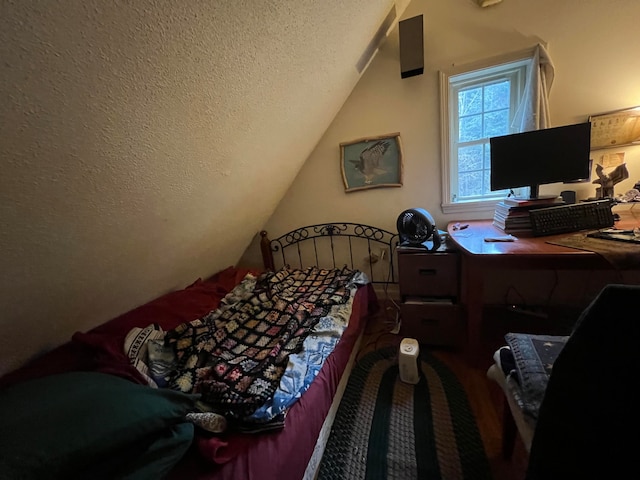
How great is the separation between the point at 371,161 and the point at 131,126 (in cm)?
182

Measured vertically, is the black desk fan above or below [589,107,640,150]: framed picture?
below

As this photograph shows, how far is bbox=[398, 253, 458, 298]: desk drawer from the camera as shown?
5.49 feet

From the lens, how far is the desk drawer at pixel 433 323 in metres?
1.65

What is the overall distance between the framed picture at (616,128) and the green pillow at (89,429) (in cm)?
278

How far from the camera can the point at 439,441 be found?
1.14 meters

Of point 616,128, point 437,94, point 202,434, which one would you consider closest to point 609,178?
point 616,128

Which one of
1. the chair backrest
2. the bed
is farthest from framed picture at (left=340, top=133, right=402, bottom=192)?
the chair backrest

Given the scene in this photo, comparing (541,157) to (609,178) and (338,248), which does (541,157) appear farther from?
(338,248)

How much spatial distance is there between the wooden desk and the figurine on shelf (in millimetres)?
178

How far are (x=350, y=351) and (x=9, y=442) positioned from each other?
1.31 meters

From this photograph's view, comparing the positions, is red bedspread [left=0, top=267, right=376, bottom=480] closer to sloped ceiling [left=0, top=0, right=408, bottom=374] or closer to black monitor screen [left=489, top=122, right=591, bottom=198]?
sloped ceiling [left=0, top=0, right=408, bottom=374]

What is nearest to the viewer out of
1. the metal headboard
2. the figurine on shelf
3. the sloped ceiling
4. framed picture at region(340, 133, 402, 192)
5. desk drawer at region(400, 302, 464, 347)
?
the sloped ceiling

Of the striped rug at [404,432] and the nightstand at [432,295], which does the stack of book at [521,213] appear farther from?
the striped rug at [404,432]

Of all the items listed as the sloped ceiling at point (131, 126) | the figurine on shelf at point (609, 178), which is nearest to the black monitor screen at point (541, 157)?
the figurine on shelf at point (609, 178)
